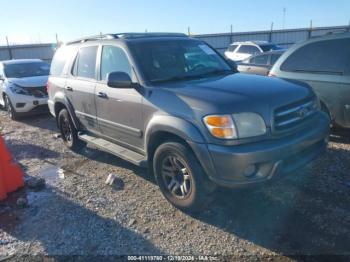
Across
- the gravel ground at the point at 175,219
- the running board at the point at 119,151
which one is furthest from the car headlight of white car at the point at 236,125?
the running board at the point at 119,151

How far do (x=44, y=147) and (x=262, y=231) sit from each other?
16.1ft

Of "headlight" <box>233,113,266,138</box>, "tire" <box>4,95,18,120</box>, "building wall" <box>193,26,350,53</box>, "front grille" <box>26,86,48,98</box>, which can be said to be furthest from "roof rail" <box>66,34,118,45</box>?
"building wall" <box>193,26,350,53</box>

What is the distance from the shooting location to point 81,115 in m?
5.64

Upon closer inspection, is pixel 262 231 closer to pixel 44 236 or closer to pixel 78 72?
pixel 44 236

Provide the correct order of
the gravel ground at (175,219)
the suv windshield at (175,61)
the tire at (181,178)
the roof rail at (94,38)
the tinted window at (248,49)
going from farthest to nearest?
the tinted window at (248,49)
the roof rail at (94,38)
the suv windshield at (175,61)
the tire at (181,178)
the gravel ground at (175,219)

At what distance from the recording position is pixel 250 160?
10.5 ft

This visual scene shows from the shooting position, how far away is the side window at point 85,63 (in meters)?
5.16

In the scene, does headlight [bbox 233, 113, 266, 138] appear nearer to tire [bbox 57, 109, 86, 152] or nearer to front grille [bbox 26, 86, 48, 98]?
tire [bbox 57, 109, 86, 152]

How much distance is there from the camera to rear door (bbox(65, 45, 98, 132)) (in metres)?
5.14

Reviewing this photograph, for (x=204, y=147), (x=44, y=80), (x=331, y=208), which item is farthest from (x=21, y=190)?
(x=44, y=80)

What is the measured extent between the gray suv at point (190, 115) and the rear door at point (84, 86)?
2 cm

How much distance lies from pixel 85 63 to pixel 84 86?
0.40m

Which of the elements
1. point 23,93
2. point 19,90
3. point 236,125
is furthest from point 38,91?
point 236,125

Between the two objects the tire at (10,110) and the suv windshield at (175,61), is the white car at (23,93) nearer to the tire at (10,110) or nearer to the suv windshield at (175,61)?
the tire at (10,110)
